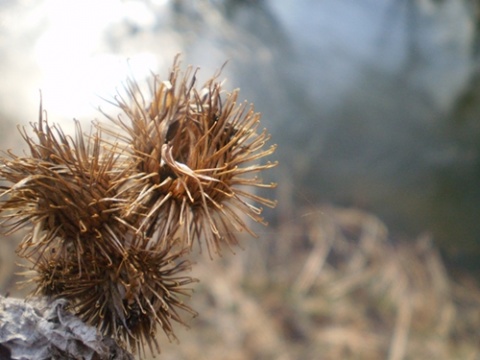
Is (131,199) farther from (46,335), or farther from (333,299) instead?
(333,299)

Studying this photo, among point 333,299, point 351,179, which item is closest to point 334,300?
point 333,299

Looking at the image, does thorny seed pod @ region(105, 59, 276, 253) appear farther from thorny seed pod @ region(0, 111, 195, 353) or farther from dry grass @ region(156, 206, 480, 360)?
dry grass @ region(156, 206, 480, 360)

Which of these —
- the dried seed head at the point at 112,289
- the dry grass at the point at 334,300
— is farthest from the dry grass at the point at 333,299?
the dried seed head at the point at 112,289

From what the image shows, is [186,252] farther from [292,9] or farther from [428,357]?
[292,9]

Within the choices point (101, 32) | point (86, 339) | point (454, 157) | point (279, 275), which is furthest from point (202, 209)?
point (454, 157)

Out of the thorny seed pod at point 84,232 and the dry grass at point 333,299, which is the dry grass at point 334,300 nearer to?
the dry grass at point 333,299

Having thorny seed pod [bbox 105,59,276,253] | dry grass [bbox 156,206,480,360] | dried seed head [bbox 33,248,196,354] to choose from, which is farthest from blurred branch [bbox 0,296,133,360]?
dry grass [bbox 156,206,480,360]
